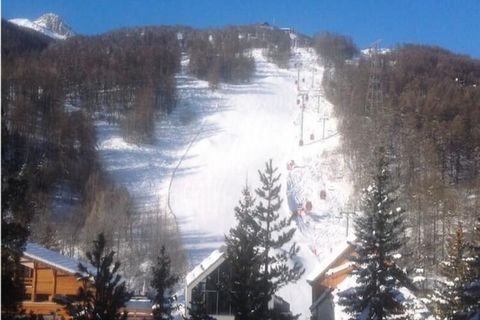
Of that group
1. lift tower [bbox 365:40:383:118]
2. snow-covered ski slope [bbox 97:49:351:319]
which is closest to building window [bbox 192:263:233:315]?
snow-covered ski slope [bbox 97:49:351:319]

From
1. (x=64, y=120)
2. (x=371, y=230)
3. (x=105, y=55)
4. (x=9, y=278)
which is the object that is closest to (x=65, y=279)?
(x=9, y=278)

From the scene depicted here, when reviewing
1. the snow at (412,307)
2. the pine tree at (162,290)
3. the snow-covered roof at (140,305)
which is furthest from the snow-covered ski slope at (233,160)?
the pine tree at (162,290)

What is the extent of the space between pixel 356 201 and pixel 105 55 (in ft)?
98.2

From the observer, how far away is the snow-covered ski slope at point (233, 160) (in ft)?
75.5

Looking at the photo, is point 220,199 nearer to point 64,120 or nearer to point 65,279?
point 64,120

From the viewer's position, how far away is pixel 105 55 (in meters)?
48.3

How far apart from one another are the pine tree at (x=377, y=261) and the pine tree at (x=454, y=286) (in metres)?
0.57

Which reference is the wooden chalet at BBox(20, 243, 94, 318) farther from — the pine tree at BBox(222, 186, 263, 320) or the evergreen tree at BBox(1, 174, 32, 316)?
the evergreen tree at BBox(1, 174, 32, 316)

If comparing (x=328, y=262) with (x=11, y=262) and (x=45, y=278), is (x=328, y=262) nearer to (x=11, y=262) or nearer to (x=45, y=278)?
(x=45, y=278)

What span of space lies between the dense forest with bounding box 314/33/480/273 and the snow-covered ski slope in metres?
1.66

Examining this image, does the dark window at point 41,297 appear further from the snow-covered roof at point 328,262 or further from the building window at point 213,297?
the snow-covered roof at point 328,262

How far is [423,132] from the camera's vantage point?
27875 mm

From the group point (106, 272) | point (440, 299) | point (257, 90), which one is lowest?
point (440, 299)

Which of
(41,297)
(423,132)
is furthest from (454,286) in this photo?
(423,132)
